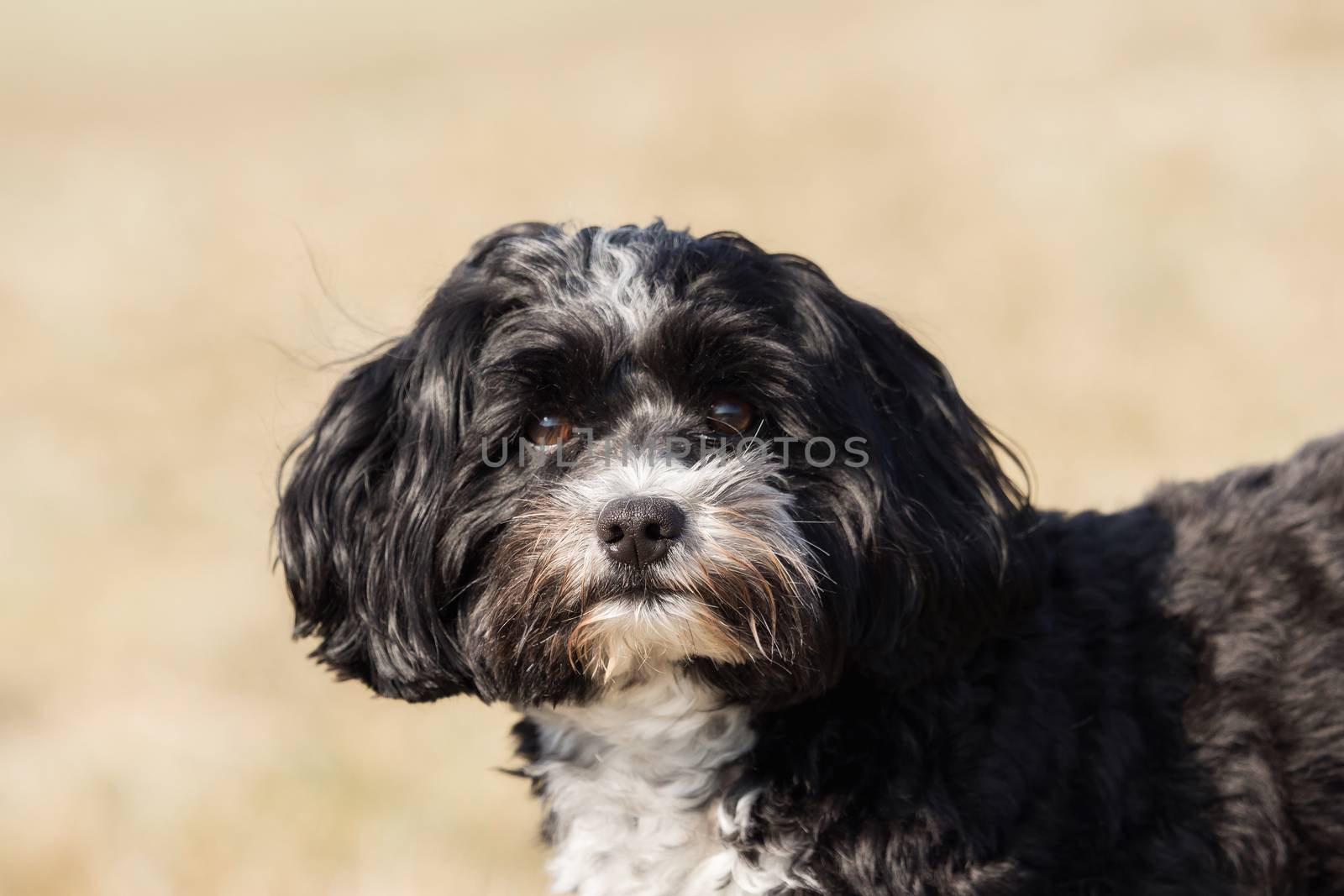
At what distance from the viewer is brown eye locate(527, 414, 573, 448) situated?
11.1ft

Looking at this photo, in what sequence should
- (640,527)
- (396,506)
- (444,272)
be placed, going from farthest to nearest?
(444,272) < (396,506) < (640,527)

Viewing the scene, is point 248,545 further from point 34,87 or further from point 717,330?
point 34,87

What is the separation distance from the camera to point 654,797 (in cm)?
352

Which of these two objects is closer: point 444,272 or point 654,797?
point 654,797

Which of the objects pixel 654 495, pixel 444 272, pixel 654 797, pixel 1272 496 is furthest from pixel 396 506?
pixel 444 272

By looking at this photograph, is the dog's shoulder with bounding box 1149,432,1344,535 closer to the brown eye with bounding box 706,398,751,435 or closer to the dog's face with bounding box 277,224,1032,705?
the dog's face with bounding box 277,224,1032,705

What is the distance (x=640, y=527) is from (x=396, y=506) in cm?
74

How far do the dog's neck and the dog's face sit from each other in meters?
0.13

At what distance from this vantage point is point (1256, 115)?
1638 centimetres

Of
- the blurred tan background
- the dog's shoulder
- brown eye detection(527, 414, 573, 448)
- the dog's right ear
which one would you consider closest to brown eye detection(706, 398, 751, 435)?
brown eye detection(527, 414, 573, 448)

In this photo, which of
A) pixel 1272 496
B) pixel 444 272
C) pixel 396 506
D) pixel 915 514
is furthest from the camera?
pixel 444 272

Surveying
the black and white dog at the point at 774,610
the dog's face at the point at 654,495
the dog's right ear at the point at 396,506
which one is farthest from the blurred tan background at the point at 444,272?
the black and white dog at the point at 774,610

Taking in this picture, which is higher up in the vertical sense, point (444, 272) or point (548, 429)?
point (444, 272)

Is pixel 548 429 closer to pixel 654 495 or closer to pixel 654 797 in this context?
pixel 654 495
